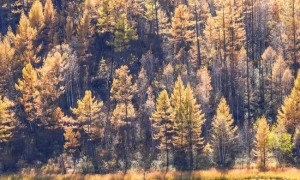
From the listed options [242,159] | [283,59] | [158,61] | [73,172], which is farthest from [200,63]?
[73,172]

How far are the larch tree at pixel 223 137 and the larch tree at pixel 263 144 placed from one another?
11.1ft

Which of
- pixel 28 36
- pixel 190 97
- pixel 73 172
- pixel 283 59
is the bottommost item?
pixel 73 172

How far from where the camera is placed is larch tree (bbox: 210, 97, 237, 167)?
56594 mm

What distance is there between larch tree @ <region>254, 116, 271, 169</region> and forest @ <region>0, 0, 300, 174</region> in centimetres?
19

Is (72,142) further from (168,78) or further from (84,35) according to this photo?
(84,35)

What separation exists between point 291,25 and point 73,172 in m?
46.0

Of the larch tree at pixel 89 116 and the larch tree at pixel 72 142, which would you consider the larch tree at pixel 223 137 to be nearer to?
the larch tree at pixel 89 116

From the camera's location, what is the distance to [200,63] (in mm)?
75875

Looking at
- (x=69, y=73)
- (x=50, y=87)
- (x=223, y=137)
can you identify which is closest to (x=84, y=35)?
(x=69, y=73)

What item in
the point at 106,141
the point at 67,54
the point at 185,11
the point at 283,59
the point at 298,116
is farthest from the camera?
the point at 185,11

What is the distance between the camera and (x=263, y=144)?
181ft

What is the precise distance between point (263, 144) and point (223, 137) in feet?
18.5

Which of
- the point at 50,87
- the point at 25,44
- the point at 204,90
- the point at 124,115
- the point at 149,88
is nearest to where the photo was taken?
the point at 124,115

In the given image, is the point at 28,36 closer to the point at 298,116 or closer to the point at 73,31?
the point at 73,31
